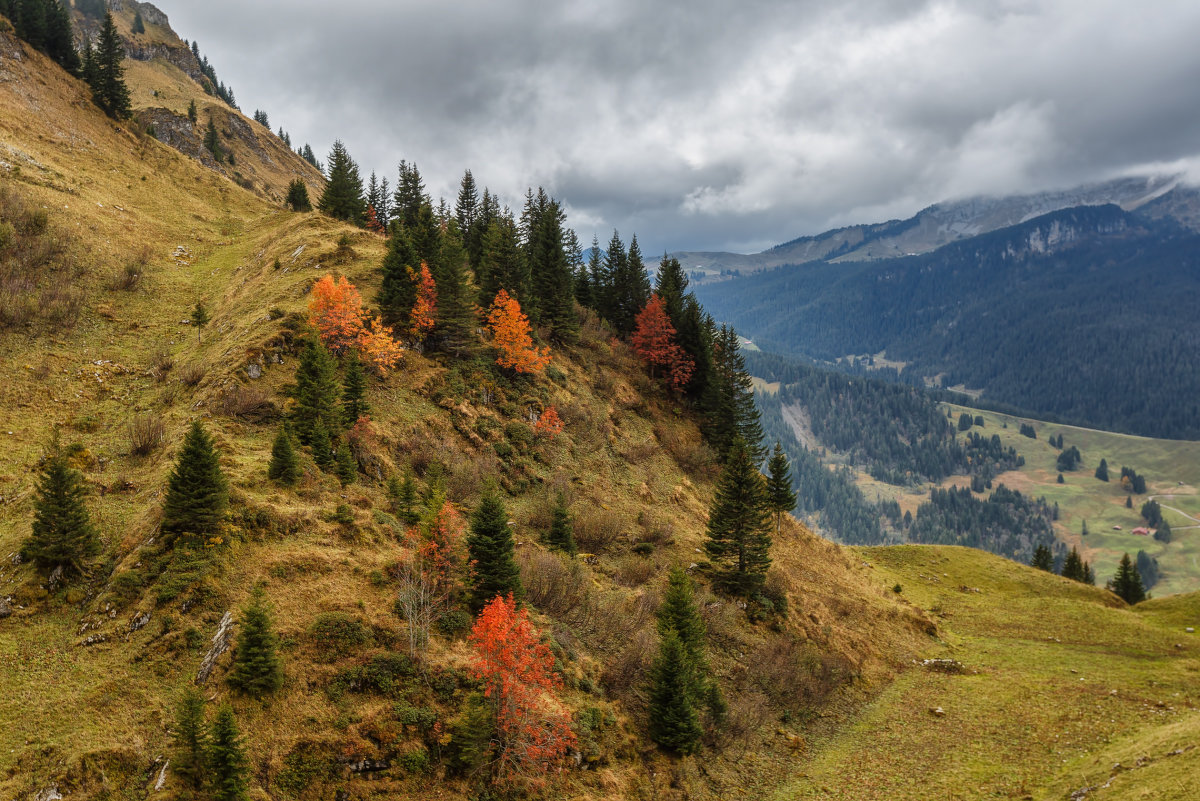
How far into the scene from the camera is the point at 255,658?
67.5 feet

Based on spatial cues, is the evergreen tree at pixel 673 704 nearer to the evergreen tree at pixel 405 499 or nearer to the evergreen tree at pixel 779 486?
the evergreen tree at pixel 405 499

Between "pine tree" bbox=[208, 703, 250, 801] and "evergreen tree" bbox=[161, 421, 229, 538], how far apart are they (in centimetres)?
1059

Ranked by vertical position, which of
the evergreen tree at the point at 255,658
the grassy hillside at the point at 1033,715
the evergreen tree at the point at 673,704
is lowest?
the grassy hillside at the point at 1033,715

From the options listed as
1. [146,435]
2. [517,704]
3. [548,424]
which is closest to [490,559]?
[517,704]

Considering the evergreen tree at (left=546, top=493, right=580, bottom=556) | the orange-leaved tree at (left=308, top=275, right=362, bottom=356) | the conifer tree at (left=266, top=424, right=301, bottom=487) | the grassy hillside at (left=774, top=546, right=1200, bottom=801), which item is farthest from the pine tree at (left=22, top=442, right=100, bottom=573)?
the grassy hillside at (left=774, top=546, right=1200, bottom=801)

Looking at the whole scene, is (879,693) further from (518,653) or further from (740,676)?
(518,653)

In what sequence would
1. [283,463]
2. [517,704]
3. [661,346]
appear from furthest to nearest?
[661,346]
[283,463]
[517,704]

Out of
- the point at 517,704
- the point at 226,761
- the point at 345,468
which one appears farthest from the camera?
the point at 345,468

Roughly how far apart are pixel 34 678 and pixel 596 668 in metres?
24.0

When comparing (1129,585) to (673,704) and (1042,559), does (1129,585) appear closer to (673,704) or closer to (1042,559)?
(1042,559)

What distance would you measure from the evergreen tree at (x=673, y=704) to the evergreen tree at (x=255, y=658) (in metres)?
17.8

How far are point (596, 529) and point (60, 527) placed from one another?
108ft

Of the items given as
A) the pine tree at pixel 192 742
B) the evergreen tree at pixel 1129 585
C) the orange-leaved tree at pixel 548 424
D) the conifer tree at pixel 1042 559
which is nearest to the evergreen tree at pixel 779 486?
the orange-leaved tree at pixel 548 424

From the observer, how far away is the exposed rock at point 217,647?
829 inches
